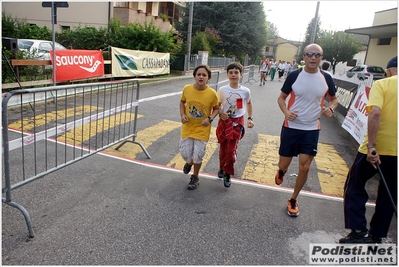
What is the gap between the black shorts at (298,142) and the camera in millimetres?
3545

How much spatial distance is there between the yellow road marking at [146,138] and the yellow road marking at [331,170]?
2.78m

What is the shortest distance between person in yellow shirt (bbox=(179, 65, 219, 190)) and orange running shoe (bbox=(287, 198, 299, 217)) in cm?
126

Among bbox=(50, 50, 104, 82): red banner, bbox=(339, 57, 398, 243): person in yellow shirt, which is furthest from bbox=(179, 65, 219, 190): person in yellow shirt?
bbox=(50, 50, 104, 82): red banner

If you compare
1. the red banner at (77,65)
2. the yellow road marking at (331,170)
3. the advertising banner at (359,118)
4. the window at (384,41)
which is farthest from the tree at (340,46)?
the yellow road marking at (331,170)

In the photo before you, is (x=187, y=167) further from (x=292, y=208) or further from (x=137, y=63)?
(x=137, y=63)

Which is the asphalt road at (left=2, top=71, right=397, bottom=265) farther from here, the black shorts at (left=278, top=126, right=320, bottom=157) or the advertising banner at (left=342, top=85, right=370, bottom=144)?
the advertising banner at (left=342, top=85, right=370, bottom=144)

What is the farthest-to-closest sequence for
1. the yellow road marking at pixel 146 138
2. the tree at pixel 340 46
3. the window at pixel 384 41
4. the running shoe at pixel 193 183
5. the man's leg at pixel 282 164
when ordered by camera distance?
the tree at pixel 340 46, the window at pixel 384 41, the yellow road marking at pixel 146 138, the running shoe at pixel 193 183, the man's leg at pixel 282 164

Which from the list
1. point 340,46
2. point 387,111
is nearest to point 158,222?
point 387,111

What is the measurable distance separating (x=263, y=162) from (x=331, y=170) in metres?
1.17

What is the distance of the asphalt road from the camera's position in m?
2.78

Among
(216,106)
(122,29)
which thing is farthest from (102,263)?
(122,29)

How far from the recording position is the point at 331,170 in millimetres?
5363

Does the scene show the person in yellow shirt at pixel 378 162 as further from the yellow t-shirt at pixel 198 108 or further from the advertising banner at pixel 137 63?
the advertising banner at pixel 137 63

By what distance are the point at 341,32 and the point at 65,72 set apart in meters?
51.3
